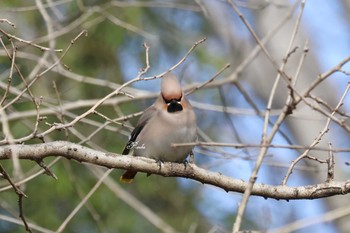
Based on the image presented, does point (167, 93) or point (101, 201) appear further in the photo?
point (101, 201)

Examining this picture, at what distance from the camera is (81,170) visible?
772 centimetres

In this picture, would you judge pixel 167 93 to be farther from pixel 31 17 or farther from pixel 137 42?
pixel 137 42

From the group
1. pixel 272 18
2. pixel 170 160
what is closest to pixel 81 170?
pixel 170 160

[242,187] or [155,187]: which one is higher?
[155,187]

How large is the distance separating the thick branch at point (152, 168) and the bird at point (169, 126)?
67cm

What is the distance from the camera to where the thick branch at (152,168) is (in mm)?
3902

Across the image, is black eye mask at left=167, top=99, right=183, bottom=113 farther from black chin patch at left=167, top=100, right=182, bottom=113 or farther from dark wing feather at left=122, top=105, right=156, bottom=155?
dark wing feather at left=122, top=105, right=156, bottom=155

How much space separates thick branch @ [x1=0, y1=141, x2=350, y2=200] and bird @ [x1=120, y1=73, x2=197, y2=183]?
675 millimetres

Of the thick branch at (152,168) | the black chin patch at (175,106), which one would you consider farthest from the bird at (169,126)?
the thick branch at (152,168)

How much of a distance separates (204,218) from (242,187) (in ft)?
14.4

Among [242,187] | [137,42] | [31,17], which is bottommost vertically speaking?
[242,187]

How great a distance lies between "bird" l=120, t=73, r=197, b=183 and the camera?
4973mm

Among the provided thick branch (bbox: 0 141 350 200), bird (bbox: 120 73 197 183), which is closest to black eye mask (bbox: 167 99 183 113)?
bird (bbox: 120 73 197 183)

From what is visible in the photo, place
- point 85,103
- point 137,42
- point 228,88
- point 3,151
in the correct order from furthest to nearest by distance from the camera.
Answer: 1. point 228,88
2. point 137,42
3. point 85,103
4. point 3,151
